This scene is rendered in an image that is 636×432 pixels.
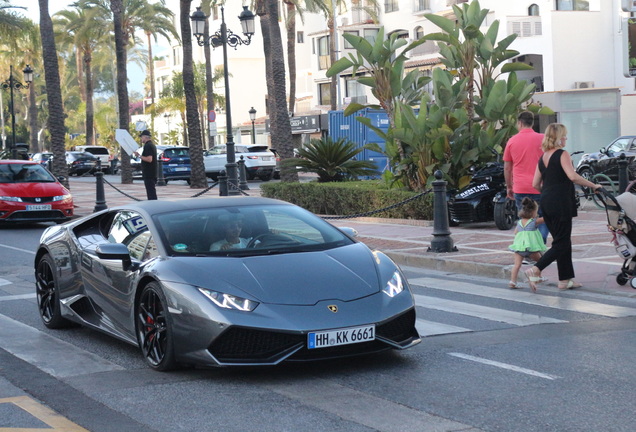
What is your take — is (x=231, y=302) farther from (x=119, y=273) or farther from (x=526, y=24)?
(x=526, y=24)

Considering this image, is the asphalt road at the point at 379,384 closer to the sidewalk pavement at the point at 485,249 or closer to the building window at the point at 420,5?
the sidewalk pavement at the point at 485,249

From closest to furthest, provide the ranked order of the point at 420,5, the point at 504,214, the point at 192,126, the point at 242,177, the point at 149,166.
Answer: the point at 504,214, the point at 149,166, the point at 242,177, the point at 192,126, the point at 420,5

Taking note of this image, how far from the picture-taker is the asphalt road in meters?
5.62

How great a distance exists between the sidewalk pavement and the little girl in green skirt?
0.41m

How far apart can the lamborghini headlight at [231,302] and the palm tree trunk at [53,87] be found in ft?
87.4

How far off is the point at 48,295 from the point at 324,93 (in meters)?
62.2

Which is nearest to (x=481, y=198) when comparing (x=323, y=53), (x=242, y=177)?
(x=242, y=177)

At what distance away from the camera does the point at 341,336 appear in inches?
257

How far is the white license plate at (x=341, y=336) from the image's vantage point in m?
6.45

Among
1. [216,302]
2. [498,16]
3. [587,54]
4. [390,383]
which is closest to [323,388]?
[390,383]

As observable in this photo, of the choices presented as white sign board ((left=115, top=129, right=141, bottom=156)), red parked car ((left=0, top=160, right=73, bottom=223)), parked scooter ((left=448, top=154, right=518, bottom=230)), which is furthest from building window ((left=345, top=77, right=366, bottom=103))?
parked scooter ((left=448, top=154, right=518, bottom=230))

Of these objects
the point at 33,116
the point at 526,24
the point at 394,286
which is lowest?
the point at 394,286

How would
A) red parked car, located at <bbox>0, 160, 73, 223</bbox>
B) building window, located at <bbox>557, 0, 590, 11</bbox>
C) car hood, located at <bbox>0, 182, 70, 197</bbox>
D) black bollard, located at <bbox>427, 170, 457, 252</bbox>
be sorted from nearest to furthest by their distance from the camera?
black bollard, located at <bbox>427, 170, 457, 252</bbox>
red parked car, located at <bbox>0, 160, 73, 223</bbox>
car hood, located at <bbox>0, 182, 70, 197</bbox>
building window, located at <bbox>557, 0, 590, 11</bbox>

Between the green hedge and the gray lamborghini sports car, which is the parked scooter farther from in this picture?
the gray lamborghini sports car
